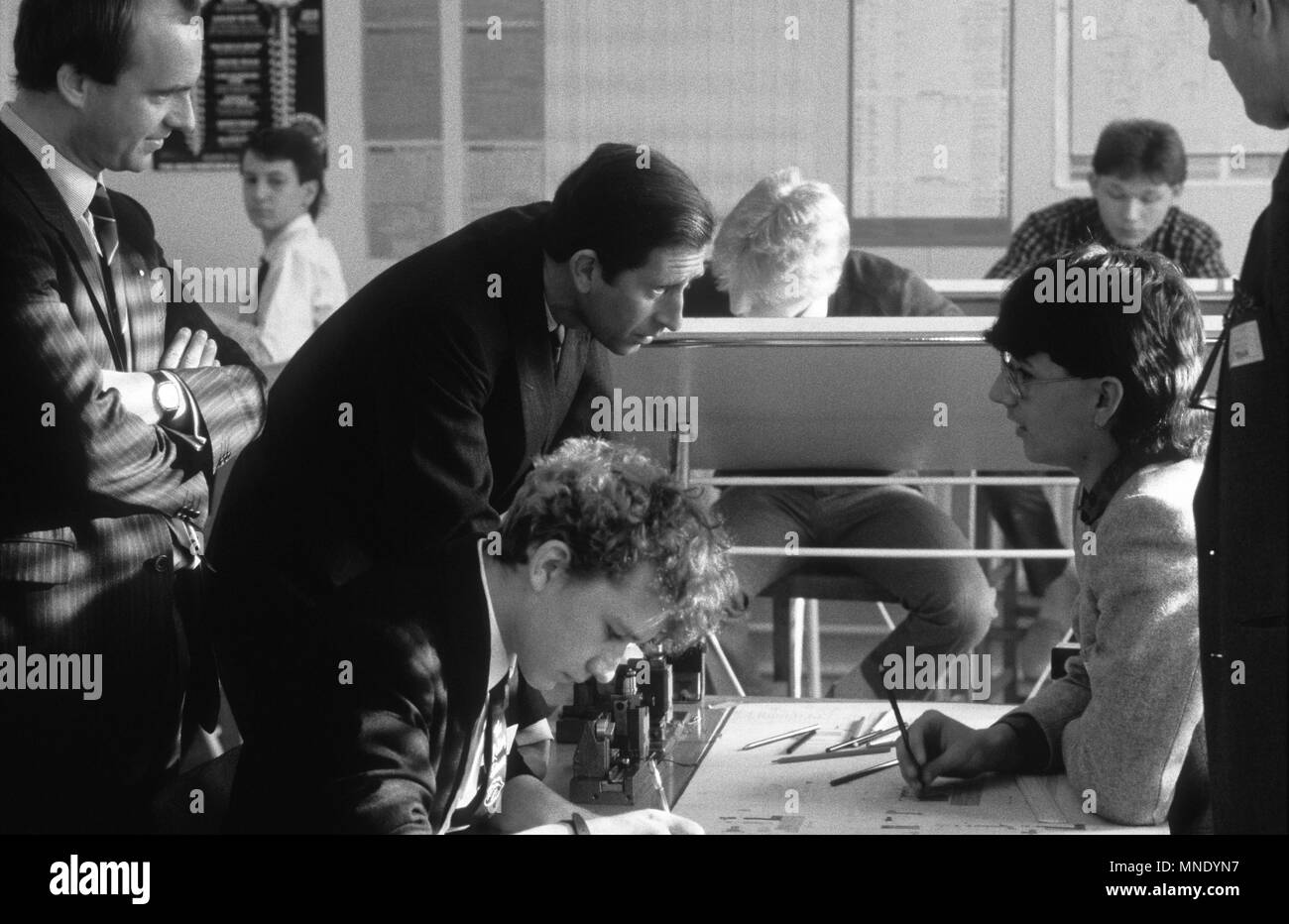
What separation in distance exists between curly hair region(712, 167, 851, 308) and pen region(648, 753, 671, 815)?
5.49ft

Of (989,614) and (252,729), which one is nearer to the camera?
(252,729)

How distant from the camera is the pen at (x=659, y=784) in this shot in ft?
4.98

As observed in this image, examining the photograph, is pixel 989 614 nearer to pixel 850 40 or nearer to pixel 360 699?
pixel 360 699

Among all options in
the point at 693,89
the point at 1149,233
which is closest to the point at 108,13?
the point at 1149,233

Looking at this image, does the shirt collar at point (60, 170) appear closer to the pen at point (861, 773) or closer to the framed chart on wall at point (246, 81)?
the pen at point (861, 773)

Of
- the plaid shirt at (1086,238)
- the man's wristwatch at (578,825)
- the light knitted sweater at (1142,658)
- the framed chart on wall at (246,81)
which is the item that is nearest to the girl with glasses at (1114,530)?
the light knitted sweater at (1142,658)

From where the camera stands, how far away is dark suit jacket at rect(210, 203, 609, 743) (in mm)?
1715

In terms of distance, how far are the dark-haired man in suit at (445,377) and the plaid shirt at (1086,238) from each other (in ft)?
8.78

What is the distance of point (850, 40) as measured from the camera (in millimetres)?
5074

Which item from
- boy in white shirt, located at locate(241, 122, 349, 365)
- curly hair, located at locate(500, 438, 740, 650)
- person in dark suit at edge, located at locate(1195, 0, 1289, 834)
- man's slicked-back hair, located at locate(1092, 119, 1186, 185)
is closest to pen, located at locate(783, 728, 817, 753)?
curly hair, located at locate(500, 438, 740, 650)

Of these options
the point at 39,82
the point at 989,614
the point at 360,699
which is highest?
the point at 39,82

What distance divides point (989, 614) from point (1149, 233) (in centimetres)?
163

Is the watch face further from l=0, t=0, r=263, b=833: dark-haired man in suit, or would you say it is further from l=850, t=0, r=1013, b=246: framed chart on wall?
l=850, t=0, r=1013, b=246: framed chart on wall
